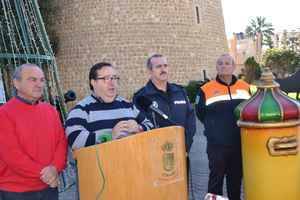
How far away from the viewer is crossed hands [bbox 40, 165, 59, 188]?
10.9 feet

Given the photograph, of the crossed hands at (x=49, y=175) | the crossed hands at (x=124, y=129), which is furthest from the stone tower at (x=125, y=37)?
the crossed hands at (x=124, y=129)

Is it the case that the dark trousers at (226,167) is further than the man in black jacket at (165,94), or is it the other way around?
the dark trousers at (226,167)

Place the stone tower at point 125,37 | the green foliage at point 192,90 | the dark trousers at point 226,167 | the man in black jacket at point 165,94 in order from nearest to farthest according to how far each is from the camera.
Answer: the man in black jacket at point 165,94
the dark trousers at point 226,167
the green foliage at point 192,90
the stone tower at point 125,37

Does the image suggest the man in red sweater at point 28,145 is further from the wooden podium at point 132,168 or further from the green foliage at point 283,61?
the green foliage at point 283,61

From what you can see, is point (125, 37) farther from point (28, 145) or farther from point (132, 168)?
point (132, 168)

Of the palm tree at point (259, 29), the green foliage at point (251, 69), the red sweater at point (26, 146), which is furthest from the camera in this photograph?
the palm tree at point (259, 29)

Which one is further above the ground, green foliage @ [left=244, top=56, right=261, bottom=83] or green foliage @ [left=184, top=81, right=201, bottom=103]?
green foliage @ [left=184, top=81, right=201, bottom=103]

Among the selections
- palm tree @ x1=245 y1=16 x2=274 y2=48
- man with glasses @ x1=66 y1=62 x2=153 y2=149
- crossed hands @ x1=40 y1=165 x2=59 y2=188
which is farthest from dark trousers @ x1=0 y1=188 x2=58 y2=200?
palm tree @ x1=245 y1=16 x2=274 y2=48

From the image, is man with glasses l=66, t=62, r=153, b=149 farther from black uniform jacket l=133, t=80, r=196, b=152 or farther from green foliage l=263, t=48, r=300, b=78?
green foliage l=263, t=48, r=300, b=78

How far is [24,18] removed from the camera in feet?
40.6

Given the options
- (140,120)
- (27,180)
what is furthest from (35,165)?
(140,120)

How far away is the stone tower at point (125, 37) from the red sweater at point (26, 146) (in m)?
20.4

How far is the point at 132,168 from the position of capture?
2.77 m

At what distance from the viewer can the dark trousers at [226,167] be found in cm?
481
